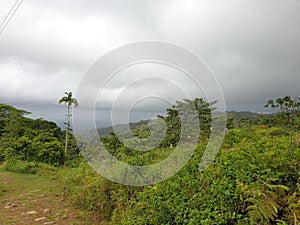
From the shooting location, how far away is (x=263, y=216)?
2480mm

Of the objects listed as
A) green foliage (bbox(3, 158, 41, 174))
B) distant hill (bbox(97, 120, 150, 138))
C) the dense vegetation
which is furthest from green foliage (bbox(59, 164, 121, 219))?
green foliage (bbox(3, 158, 41, 174))

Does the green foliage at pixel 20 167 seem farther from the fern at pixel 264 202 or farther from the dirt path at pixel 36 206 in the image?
the fern at pixel 264 202

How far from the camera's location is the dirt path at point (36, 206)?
456 centimetres

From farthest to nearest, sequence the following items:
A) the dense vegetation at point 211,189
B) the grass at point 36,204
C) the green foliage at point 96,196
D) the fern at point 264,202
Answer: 1. the grass at point 36,204
2. the green foliage at point 96,196
3. the dense vegetation at point 211,189
4. the fern at point 264,202

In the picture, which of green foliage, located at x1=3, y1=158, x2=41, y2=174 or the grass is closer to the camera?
the grass

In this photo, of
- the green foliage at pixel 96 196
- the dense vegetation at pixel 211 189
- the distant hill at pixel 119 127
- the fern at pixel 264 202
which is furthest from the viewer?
the green foliage at pixel 96 196

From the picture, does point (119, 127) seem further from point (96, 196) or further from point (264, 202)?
point (264, 202)

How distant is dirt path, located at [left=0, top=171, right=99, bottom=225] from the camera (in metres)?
4.56

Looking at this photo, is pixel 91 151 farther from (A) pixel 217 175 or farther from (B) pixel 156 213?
A: (A) pixel 217 175

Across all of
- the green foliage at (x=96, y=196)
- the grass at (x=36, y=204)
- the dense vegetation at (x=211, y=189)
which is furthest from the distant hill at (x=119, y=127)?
the grass at (x=36, y=204)

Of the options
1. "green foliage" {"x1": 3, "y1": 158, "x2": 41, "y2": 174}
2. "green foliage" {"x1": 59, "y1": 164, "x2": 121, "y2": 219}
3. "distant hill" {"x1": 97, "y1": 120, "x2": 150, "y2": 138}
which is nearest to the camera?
"distant hill" {"x1": 97, "y1": 120, "x2": 150, "y2": 138}

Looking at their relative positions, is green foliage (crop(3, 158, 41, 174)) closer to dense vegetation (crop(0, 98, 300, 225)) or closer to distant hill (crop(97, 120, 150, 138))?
dense vegetation (crop(0, 98, 300, 225))

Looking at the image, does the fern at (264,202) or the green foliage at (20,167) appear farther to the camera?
the green foliage at (20,167)

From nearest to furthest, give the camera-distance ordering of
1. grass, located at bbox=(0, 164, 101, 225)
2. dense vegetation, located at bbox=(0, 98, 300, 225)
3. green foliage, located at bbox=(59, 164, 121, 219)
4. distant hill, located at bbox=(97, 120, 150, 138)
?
1. dense vegetation, located at bbox=(0, 98, 300, 225)
2. distant hill, located at bbox=(97, 120, 150, 138)
3. green foliage, located at bbox=(59, 164, 121, 219)
4. grass, located at bbox=(0, 164, 101, 225)
